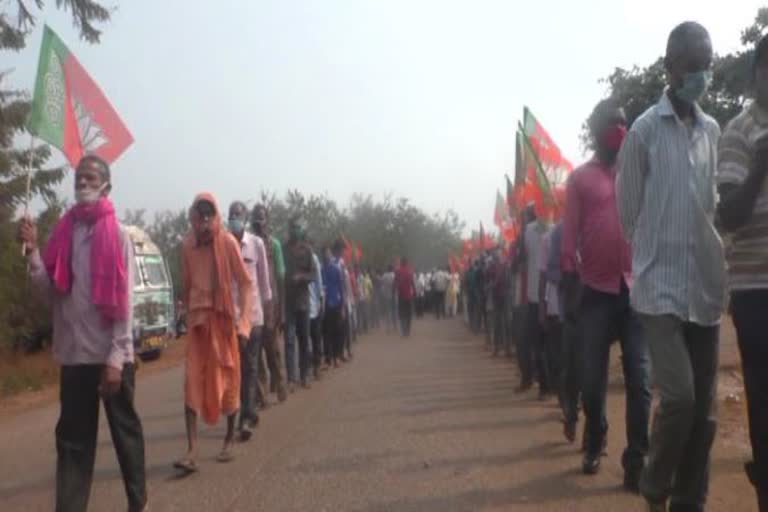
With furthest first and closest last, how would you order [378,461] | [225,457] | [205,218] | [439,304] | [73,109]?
[439,304] → [225,457] → [205,218] → [378,461] → [73,109]

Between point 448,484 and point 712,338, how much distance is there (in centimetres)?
244

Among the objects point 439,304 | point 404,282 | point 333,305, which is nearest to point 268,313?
point 333,305

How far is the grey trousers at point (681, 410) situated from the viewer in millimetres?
5086

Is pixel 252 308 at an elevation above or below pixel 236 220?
below

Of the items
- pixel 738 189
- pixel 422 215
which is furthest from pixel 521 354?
pixel 422 215

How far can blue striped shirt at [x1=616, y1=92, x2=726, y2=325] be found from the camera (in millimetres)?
5191

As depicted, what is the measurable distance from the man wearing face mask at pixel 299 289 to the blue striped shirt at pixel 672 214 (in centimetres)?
862

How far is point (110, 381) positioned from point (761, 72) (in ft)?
11.6

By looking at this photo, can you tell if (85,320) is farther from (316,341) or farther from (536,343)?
(316,341)

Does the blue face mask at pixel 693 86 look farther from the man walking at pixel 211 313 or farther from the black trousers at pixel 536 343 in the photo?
the black trousers at pixel 536 343

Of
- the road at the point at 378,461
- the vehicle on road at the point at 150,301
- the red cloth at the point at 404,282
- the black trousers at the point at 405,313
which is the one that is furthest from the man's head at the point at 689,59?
the black trousers at the point at 405,313

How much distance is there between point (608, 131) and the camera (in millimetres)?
7207

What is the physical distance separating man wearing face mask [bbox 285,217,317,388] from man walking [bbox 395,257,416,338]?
1377 centimetres

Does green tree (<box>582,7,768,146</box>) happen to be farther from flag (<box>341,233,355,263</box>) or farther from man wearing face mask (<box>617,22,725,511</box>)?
man wearing face mask (<box>617,22,725,511</box>)
